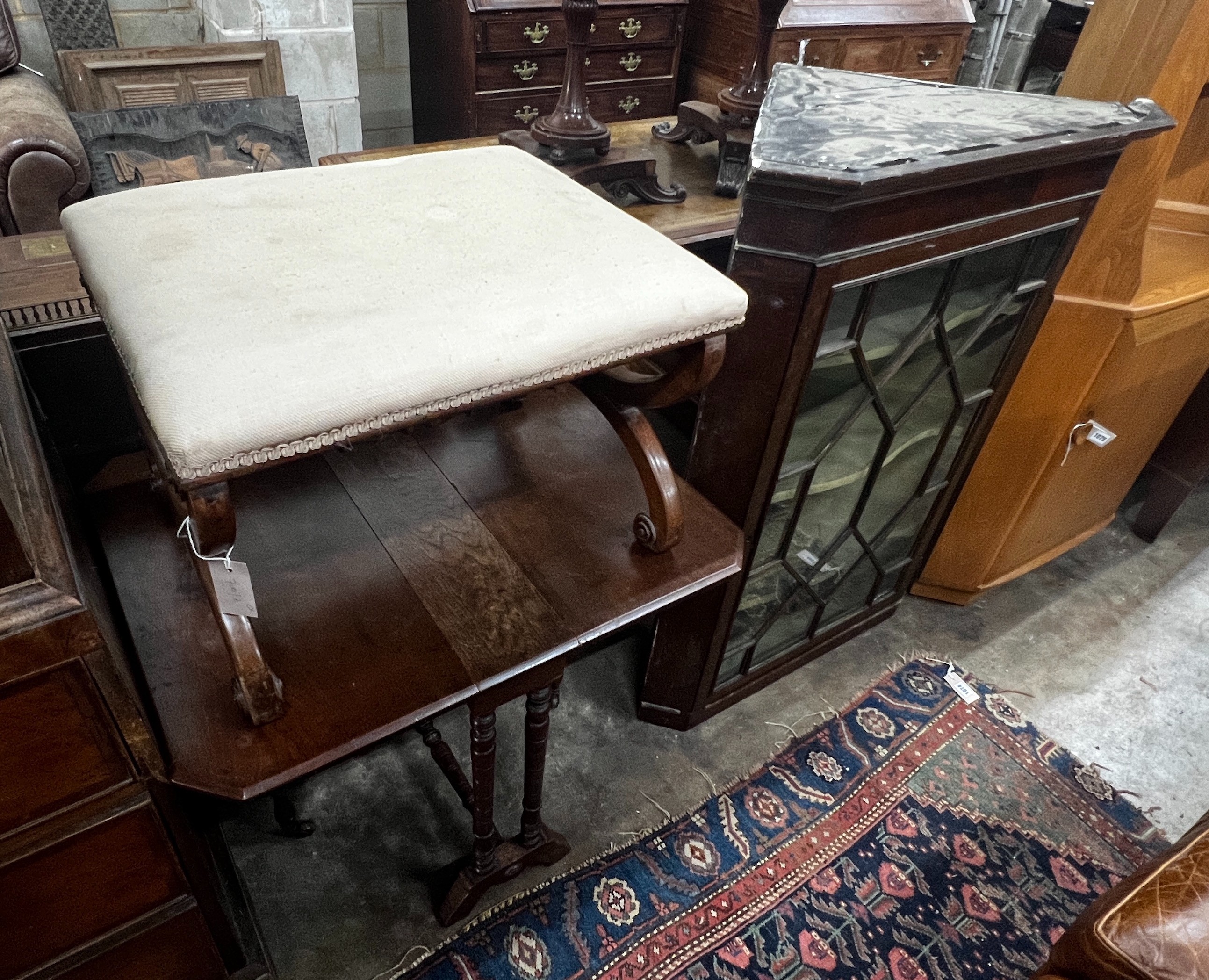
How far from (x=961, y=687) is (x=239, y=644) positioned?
1.50 meters

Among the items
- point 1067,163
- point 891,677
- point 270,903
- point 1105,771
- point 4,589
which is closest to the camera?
point 4,589

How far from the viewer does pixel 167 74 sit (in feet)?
7.52

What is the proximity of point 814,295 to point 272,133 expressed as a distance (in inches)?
65.9

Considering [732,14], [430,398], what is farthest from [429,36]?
[430,398]

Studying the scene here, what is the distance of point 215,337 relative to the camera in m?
0.62

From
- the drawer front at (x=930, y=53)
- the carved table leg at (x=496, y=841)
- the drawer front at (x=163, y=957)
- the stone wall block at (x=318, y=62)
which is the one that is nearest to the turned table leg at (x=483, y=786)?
the carved table leg at (x=496, y=841)

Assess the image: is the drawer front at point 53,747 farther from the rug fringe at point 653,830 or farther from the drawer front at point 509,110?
the drawer front at point 509,110

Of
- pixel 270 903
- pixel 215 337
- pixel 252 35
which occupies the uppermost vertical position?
pixel 215 337

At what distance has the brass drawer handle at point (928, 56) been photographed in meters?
3.12

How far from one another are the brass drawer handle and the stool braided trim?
2.95 metres

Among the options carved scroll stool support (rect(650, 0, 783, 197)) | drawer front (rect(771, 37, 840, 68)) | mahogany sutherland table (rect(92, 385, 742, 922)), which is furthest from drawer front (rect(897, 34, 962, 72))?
mahogany sutherland table (rect(92, 385, 742, 922))

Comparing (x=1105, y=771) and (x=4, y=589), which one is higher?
(x=4, y=589)

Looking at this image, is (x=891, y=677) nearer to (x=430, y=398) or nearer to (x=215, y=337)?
(x=430, y=398)

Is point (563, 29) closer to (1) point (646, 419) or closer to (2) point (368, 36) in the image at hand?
(2) point (368, 36)
